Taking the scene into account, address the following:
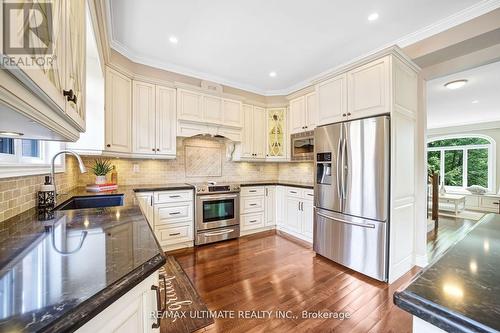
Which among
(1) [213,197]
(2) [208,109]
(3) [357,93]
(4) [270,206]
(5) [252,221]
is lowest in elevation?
(5) [252,221]

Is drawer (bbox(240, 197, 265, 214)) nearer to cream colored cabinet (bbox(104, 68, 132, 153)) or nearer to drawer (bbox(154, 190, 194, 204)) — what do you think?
drawer (bbox(154, 190, 194, 204))

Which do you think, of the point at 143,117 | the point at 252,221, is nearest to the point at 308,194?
the point at 252,221

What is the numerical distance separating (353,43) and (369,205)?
1962 mm

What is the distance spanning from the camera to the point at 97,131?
7.56 ft

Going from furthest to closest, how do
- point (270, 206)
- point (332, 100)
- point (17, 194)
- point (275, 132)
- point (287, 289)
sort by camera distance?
point (275, 132) → point (270, 206) → point (332, 100) → point (287, 289) → point (17, 194)

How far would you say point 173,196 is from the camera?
9.59 feet

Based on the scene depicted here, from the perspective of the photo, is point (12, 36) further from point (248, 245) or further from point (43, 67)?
point (248, 245)

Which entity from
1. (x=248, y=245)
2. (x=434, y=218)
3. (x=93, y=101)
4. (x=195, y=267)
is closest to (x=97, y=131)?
(x=93, y=101)

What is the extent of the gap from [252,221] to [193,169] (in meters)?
1.41

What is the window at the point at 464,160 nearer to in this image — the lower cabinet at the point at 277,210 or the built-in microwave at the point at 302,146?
the built-in microwave at the point at 302,146

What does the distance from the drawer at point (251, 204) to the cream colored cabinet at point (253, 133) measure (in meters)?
0.80

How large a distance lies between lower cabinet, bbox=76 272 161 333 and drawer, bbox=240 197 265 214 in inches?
108

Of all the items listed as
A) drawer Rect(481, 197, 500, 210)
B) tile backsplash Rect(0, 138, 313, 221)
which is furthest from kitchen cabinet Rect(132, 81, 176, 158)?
drawer Rect(481, 197, 500, 210)

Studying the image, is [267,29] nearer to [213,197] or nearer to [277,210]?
[213,197]
